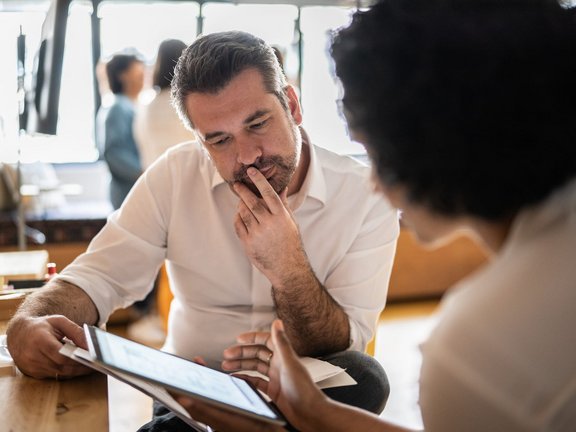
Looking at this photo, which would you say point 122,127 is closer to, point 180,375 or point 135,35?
point 135,35

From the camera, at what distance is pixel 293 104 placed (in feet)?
5.32

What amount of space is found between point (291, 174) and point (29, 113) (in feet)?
3.69

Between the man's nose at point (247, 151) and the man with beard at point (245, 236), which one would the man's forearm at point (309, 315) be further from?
the man's nose at point (247, 151)

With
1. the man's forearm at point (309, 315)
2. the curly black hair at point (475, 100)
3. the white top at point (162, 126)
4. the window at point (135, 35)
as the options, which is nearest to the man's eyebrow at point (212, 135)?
the man's forearm at point (309, 315)

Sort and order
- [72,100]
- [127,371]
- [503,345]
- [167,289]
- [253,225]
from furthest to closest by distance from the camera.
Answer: [72,100], [167,289], [253,225], [127,371], [503,345]

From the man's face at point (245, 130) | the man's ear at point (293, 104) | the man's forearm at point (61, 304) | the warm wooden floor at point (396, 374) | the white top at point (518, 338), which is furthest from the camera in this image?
the warm wooden floor at point (396, 374)

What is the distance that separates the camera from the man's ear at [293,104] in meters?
1.61

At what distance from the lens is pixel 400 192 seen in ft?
2.69

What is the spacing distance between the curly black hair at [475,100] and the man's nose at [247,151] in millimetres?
720

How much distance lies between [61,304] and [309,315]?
0.51 meters

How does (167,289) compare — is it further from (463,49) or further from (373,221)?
(463,49)

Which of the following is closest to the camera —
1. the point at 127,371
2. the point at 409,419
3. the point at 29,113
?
the point at 127,371

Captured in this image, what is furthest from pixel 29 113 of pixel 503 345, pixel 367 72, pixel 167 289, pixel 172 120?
pixel 503 345

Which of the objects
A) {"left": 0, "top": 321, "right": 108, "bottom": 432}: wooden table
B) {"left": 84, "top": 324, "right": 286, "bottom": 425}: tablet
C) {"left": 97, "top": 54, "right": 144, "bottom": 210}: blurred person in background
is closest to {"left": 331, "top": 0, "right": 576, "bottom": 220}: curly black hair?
{"left": 84, "top": 324, "right": 286, "bottom": 425}: tablet
